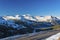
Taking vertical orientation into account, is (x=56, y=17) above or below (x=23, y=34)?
above

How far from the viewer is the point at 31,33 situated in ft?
31.8

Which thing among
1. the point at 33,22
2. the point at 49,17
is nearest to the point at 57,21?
the point at 49,17

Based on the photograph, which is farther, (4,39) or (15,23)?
(15,23)

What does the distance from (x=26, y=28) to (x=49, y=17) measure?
4.36 ft

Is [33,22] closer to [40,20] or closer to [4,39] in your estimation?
[40,20]

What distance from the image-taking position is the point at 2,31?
29.7ft

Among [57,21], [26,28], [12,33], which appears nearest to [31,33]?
[26,28]

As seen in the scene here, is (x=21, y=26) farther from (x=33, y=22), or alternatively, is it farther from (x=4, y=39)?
(x=4, y=39)

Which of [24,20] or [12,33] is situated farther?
[24,20]

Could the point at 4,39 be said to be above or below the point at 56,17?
below

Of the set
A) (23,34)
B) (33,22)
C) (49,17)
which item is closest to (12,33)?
(23,34)

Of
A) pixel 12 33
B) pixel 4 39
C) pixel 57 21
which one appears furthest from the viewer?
pixel 57 21

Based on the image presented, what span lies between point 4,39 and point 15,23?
198 centimetres

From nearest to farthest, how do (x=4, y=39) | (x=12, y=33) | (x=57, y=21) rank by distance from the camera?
1. (x=4, y=39)
2. (x=12, y=33)
3. (x=57, y=21)
